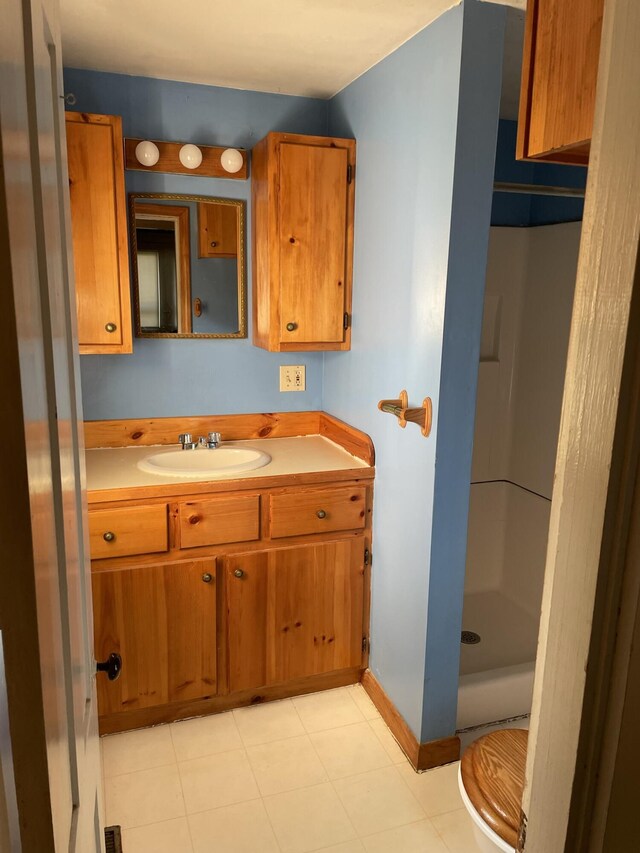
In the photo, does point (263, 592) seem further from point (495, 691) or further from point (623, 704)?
point (623, 704)

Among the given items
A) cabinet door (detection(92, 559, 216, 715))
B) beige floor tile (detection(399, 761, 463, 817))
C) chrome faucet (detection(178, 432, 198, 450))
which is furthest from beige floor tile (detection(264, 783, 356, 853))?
chrome faucet (detection(178, 432, 198, 450))

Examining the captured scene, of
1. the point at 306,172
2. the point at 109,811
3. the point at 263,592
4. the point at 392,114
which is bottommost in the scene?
the point at 109,811

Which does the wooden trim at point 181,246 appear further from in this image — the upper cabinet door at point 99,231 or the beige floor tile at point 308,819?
the beige floor tile at point 308,819

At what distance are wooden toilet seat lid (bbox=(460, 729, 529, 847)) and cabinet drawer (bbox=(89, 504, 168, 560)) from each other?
1191mm

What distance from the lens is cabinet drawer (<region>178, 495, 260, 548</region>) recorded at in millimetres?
2174

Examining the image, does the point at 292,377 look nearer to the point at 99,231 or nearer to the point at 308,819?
the point at 99,231

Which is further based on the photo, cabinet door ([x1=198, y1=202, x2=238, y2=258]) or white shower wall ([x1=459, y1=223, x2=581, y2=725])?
white shower wall ([x1=459, y1=223, x2=581, y2=725])

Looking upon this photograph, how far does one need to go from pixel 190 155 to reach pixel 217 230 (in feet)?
0.95

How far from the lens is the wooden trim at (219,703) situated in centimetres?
224

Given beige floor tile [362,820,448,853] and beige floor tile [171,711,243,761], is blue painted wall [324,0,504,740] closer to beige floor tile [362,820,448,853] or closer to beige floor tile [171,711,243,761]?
beige floor tile [362,820,448,853]

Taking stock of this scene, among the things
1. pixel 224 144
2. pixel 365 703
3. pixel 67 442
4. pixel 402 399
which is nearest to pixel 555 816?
pixel 67 442

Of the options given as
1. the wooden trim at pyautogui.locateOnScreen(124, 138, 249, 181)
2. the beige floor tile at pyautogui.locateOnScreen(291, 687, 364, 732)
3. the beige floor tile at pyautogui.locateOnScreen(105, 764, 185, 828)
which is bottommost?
the beige floor tile at pyautogui.locateOnScreen(105, 764, 185, 828)

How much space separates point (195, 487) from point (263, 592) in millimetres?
465

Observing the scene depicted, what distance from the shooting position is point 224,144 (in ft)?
8.21
